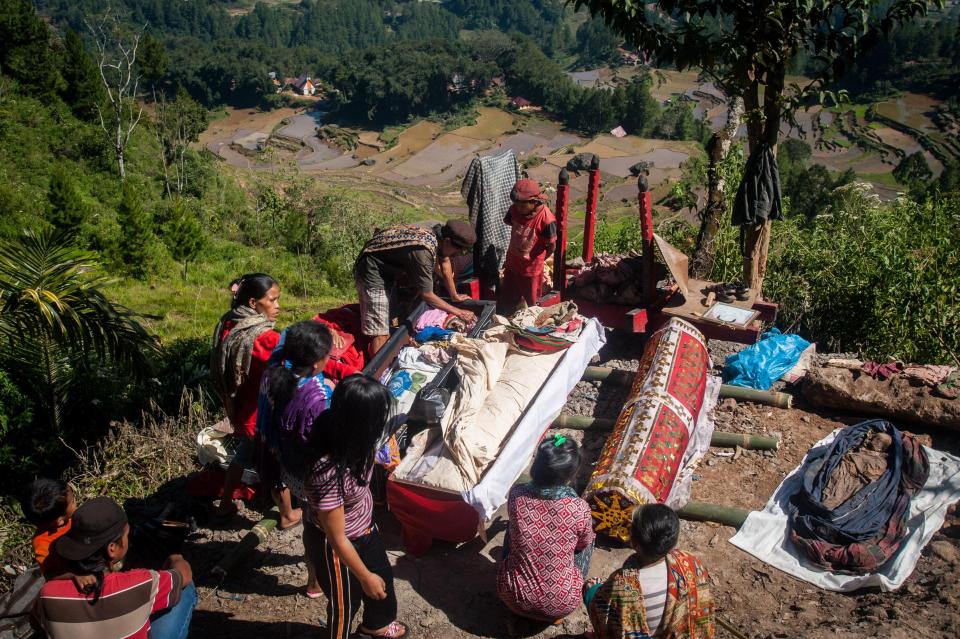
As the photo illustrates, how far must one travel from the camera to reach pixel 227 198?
2683 cm

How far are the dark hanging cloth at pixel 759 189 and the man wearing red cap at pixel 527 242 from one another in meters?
1.98

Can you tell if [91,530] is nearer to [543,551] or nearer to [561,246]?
[543,551]

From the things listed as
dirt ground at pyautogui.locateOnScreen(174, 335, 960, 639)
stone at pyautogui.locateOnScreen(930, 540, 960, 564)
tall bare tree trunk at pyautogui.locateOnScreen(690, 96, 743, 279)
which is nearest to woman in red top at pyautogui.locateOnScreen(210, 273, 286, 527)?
dirt ground at pyautogui.locateOnScreen(174, 335, 960, 639)

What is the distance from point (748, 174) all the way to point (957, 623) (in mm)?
4355

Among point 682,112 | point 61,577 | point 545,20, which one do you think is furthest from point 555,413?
point 545,20

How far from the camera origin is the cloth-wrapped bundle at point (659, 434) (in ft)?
13.4

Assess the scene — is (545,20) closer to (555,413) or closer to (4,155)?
(4,155)

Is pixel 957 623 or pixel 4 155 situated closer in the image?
pixel 957 623

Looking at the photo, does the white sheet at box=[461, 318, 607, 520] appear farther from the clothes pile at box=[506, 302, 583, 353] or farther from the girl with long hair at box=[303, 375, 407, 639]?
the girl with long hair at box=[303, 375, 407, 639]

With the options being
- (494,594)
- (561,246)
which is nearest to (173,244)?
(561,246)

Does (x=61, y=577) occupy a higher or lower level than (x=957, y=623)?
higher

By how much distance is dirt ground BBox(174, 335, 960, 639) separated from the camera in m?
3.46

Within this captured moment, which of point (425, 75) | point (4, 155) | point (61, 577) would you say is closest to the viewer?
point (61, 577)

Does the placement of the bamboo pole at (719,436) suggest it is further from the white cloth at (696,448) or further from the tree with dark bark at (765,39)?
the tree with dark bark at (765,39)
